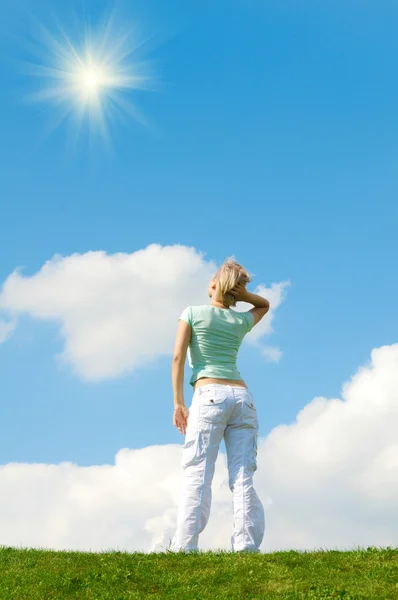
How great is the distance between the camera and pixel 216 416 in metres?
10.6

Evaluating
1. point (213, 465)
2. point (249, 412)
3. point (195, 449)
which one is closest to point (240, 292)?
point (249, 412)

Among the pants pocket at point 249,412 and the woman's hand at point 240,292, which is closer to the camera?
the pants pocket at point 249,412

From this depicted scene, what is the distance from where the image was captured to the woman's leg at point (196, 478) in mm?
10414

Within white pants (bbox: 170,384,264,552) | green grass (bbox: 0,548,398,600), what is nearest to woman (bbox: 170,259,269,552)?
white pants (bbox: 170,384,264,552)

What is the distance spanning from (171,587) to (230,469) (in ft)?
6.83

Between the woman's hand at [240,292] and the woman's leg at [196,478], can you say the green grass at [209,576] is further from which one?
the woman's hand at [240,292]

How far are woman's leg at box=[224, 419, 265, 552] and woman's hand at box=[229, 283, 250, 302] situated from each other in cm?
196

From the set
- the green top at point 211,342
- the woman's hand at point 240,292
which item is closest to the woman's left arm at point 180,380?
the green top at point 211,342

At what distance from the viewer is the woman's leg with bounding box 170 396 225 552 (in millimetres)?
10414

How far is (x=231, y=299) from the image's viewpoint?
11461mm

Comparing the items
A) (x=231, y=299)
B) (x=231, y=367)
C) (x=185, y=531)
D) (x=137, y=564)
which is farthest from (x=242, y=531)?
(x=231, y=299)

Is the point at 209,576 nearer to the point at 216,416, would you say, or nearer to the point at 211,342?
the point at 216,416

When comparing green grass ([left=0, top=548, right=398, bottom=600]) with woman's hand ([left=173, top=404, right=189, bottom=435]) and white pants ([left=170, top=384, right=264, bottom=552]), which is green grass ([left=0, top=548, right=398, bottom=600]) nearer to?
white pants ([left=170, top=384, right=264, bottom=552])

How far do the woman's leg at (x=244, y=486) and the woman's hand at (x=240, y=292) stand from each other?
1960 mm
